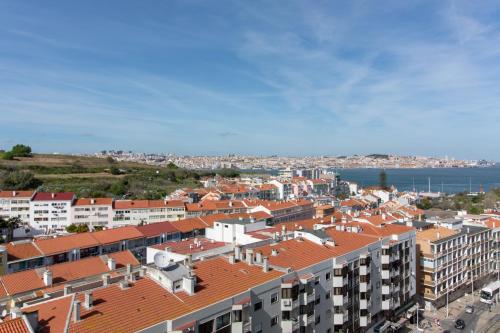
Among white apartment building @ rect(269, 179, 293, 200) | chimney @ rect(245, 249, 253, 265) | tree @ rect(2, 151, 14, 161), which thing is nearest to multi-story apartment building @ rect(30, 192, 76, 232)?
chimney @ rect(245, 249, 253, 265)

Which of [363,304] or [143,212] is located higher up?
[143,212]

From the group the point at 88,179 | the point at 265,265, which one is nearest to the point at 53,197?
the point at 88,179

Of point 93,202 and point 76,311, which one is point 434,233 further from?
point 93,202

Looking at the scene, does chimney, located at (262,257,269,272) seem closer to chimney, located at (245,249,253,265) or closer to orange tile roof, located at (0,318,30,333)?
chimney, located at (245,249,253,265)

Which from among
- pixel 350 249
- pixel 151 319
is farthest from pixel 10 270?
pixel 350 249

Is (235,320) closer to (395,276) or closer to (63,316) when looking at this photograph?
(63,316)

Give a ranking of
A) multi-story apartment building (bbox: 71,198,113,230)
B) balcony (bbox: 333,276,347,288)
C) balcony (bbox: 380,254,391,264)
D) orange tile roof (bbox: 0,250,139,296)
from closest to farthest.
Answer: orange tile roof (bbox: 0,250,139,296) → balcony (bbox: 333,276,347,288) → balcony (bbox: 380,254,391,264) → multi-story apartment building (bbox: 71,198,113,230)
